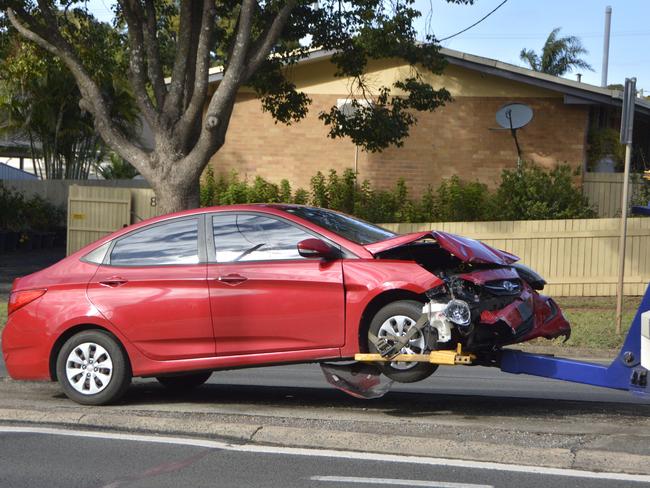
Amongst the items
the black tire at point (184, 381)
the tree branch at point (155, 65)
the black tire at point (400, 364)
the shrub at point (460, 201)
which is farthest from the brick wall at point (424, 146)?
the black tire at point (400, 364)

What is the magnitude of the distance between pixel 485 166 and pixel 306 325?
16.7 metres

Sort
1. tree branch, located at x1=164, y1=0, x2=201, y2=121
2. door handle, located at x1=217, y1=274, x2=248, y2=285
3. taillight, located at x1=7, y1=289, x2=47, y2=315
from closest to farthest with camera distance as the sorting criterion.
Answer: door handle, located at x1=217, y1=274, x2=248, y2=285 → taillight, located at x1=7, y1=289, x2=47, y2=315 → tree branch, located at x1=164, y1=0, x2=201, y2=121

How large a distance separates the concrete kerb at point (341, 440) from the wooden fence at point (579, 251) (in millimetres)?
13786

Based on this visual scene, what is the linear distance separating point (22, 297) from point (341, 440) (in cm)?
338

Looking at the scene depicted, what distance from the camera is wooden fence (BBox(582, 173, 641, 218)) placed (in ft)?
75.7

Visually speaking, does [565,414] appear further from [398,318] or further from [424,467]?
[424,467]

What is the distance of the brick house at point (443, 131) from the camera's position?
2350 centimetres

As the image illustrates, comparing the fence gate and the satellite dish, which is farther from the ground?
the satellite dish

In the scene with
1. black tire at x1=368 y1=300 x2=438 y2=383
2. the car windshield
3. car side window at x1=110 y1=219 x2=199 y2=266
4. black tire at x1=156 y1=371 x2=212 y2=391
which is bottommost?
black tire at x1=156 y1=371 x2=212 y2=391

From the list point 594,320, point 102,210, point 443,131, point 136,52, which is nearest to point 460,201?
point 443,131

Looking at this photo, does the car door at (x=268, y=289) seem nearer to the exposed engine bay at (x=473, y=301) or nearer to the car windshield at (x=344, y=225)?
the car windshield at (x=344, y=225)

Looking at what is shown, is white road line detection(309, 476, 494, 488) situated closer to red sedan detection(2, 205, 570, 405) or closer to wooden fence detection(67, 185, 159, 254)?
red sedan detection(2, 205, 570, 405)

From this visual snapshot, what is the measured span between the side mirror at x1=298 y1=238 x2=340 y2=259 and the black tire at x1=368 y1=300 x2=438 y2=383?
591mm

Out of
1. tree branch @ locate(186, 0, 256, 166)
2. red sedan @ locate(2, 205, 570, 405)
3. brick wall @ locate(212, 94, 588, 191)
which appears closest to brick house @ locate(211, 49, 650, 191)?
brick wall @ locate(212, 94, 588, 191)
